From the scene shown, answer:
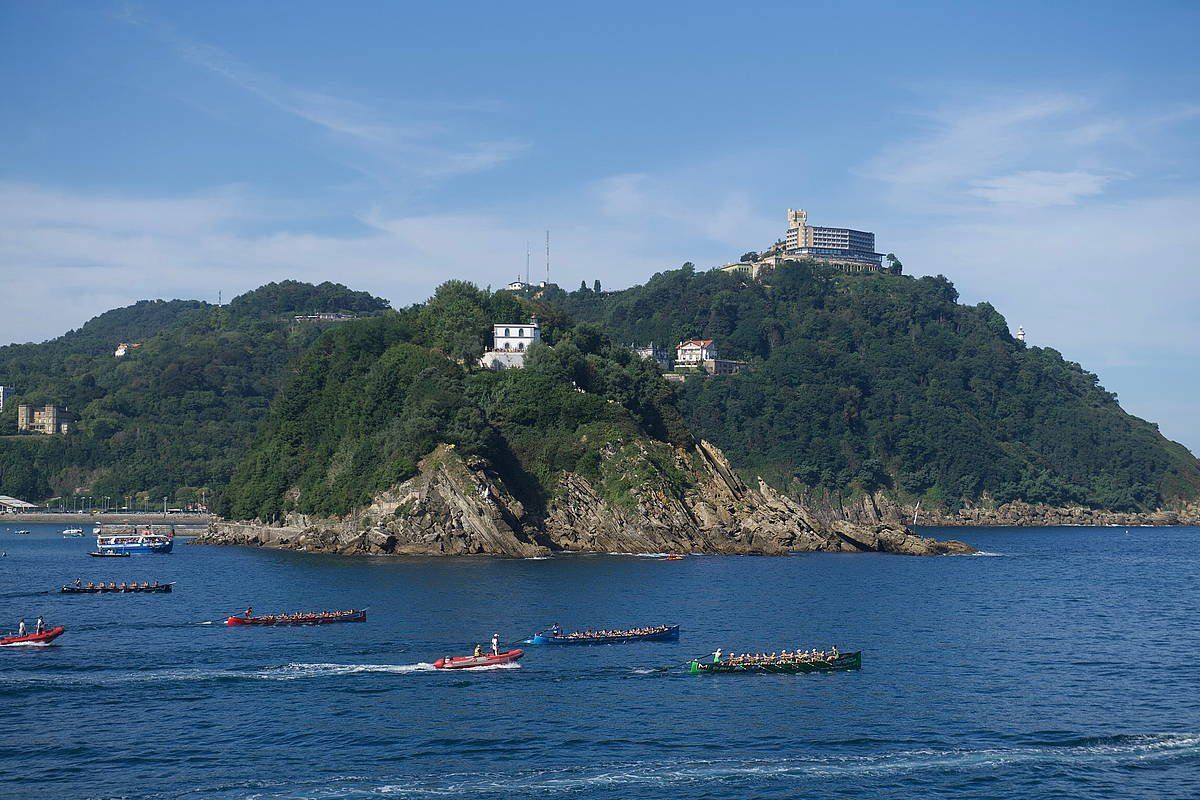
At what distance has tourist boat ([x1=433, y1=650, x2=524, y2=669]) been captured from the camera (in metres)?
75.6

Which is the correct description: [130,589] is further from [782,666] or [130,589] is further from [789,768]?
[789,768]

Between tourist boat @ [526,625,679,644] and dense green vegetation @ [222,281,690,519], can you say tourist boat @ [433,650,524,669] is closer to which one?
tourist boat @ [526,625,679,644]

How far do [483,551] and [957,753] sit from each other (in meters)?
95.8

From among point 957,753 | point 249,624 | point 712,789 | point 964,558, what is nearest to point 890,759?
point 957,753

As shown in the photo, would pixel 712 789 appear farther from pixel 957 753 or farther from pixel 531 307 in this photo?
pixel 531 307

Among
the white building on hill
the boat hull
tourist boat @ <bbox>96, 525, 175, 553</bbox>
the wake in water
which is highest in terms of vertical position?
the white building on hill

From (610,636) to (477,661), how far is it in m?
12.4

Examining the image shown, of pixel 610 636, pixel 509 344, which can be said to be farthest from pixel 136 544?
pixel 610 636

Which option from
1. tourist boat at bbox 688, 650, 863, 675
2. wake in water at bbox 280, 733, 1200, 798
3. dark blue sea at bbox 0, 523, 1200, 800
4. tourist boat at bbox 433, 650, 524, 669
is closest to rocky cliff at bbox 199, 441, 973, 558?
dark blue sea at bbox 0, 523, 1200, 800

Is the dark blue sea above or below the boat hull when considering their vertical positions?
below

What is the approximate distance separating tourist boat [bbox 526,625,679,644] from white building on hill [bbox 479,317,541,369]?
320 feet

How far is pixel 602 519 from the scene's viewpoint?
156 meters

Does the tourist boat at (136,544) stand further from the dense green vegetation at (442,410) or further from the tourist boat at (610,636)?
the tourist boat at (610,636)

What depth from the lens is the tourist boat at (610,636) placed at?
8456cm
